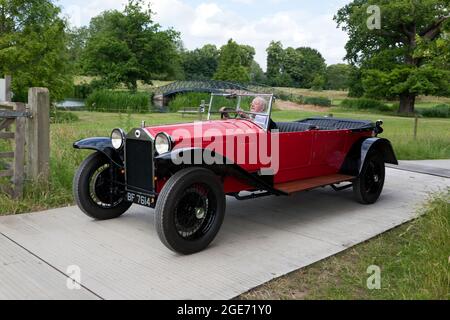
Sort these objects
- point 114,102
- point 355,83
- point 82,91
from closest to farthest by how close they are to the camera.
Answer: point 114,102 → point 355,83 → point 82,91

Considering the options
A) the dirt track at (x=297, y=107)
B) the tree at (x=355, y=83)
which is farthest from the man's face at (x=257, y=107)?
the tree at (x=355, y=83)

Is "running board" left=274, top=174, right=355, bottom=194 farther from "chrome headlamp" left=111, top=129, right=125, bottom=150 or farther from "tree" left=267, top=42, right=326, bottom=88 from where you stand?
"tree" left=267, top=42, right=326, bottom=88

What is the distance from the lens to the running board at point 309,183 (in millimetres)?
5377

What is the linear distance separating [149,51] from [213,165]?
48.4m

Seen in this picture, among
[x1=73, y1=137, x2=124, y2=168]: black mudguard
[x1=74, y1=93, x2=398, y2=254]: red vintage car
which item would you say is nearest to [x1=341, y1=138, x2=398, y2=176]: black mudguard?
[x1=74, y1=93, x2=398, y2=254]: red vintage car

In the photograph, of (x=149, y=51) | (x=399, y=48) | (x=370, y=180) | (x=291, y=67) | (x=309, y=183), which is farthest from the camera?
(x=291, y=67)

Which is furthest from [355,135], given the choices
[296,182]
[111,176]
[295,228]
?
[111,176]

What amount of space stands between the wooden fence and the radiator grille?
70.1 inches

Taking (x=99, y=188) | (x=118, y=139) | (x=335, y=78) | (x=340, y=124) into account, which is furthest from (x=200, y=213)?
(x=335, y=78)

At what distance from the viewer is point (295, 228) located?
17.5ft

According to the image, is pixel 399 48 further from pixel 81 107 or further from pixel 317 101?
pixel 81 107

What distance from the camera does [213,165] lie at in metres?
4.65
